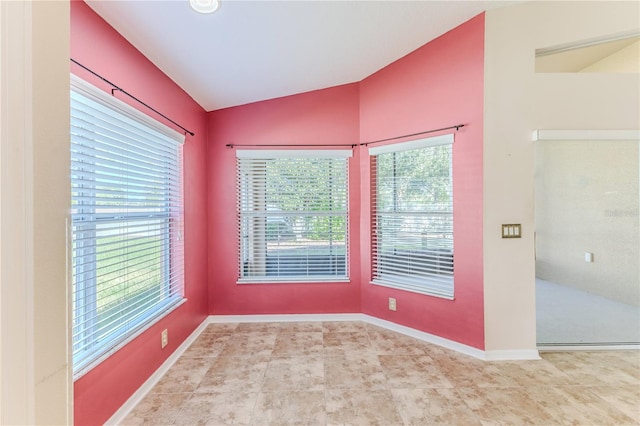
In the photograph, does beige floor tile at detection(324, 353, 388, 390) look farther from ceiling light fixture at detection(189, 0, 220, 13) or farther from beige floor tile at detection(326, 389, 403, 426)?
ceiling light fixture at detection(189, 0, 220, 13)

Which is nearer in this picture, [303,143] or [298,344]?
[298,344]

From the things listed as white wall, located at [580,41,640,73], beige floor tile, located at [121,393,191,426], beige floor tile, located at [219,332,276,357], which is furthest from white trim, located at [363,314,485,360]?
white wall, located at [580,41,640,73]

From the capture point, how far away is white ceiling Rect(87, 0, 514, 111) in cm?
184

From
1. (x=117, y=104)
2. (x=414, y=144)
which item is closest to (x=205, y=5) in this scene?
(x=117, y=104)

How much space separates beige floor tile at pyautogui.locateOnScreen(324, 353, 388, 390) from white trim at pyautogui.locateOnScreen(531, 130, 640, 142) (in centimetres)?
238

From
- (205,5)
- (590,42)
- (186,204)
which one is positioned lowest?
(186,204)

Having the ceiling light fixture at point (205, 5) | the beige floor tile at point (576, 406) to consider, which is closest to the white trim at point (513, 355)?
the beige floor tile at point (576, 406)

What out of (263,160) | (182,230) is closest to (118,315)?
(182,230)

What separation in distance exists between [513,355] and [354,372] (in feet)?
4.65

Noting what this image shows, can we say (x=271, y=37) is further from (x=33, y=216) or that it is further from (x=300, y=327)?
(x=300, y=327)

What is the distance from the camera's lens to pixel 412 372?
90.2 inches

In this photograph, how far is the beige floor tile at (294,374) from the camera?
6.98 ft

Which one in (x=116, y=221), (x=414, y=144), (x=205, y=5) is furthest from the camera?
(x=414, y=144)

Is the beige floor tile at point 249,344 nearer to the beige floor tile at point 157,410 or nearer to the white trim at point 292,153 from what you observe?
the beige floor tile at point 157,410
